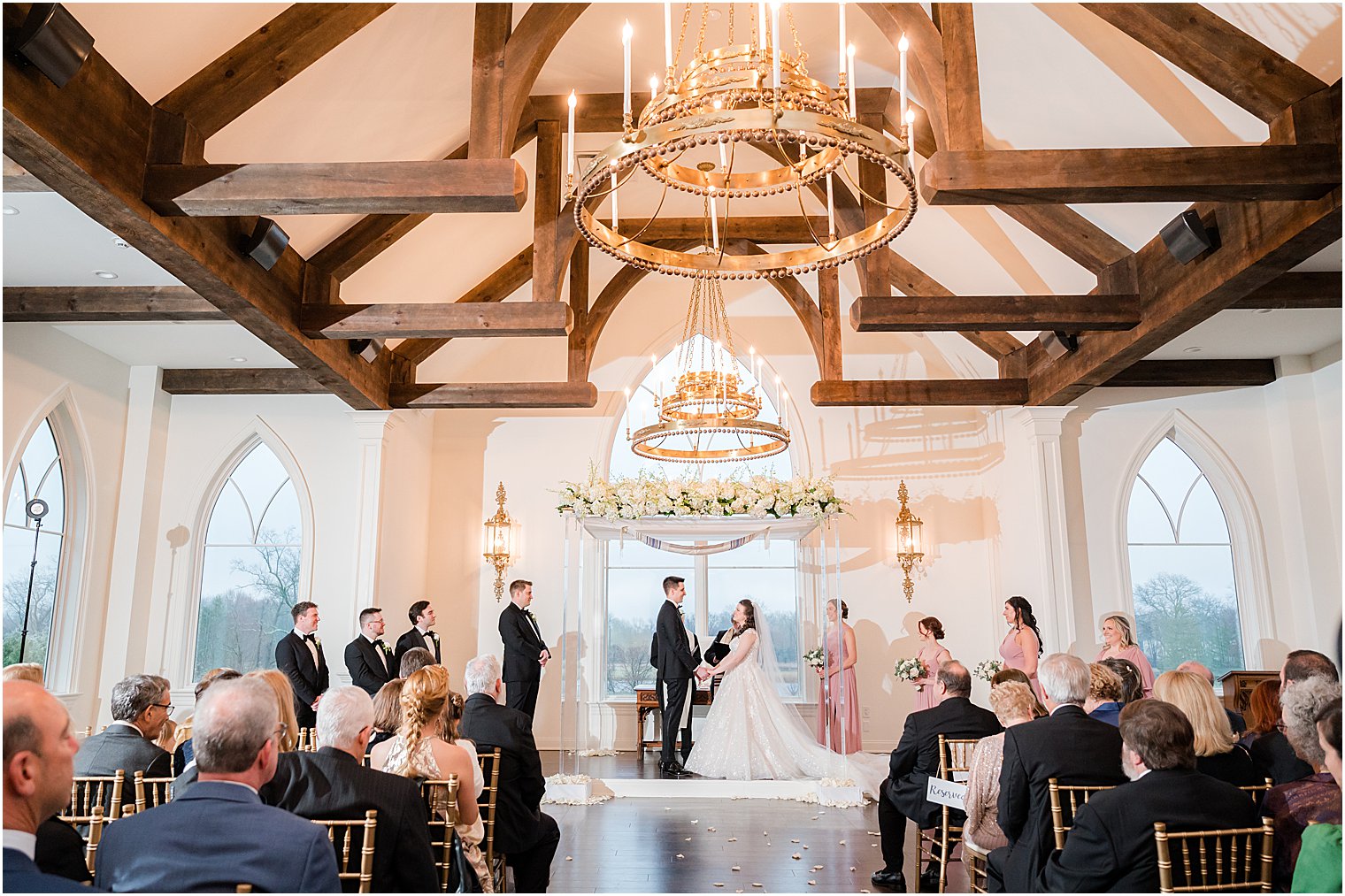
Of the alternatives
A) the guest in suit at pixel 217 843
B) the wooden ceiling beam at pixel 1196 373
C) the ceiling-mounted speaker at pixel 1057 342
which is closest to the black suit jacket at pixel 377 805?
the guest in suit at pixel 217 843

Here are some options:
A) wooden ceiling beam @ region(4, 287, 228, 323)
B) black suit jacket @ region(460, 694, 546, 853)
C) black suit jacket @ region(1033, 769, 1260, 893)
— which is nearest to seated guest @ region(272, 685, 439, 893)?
black suit jacket @ region(460, 694, 546, 853)

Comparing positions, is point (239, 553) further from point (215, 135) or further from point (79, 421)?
point (215, 135)

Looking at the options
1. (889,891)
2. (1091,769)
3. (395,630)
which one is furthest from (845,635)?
(1091,769)

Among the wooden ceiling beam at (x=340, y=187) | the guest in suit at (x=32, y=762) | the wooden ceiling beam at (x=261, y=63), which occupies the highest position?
the wooden ceiling beam at (x=261, y=63)

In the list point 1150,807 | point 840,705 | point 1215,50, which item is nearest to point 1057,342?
point 840,705

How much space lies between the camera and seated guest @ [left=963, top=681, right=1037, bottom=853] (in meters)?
3.89

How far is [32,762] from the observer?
1.69m

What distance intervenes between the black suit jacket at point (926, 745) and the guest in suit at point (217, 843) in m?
3.21

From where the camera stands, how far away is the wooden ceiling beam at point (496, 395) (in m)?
8.35

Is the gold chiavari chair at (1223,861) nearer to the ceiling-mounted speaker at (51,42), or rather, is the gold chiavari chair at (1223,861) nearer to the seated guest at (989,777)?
the seated guest at (989,777)

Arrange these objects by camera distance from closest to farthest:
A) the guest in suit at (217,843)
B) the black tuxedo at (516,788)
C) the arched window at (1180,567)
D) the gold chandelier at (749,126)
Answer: the guest in suit at (217,843), the gold chandelier at (749,126), the black tuxedo at (516,788), the arched window at (1180,567)

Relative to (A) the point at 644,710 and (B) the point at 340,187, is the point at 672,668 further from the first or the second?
(B) the point at 340,187

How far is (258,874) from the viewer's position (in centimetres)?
193

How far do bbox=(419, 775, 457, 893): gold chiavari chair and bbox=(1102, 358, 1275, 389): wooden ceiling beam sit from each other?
7.23m
